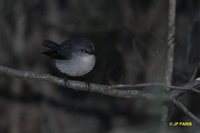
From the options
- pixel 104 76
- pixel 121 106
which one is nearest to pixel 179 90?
pixel 104 76

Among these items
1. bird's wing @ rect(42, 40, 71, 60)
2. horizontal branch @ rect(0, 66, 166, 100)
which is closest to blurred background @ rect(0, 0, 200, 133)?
bird's wing @ rect(42, 40, 71, 60)

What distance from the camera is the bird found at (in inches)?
252

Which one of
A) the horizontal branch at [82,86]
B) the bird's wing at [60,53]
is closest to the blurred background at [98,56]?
the bird's wing at [60,53]

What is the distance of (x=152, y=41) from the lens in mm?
9148

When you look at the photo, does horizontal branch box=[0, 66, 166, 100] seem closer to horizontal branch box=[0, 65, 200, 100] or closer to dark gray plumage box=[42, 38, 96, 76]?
horizontal branch box=[0, 65, 200, 100]

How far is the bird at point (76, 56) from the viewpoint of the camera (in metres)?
6.39

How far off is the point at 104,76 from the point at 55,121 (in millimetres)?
1928

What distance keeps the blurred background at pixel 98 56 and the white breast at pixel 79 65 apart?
1.85 m

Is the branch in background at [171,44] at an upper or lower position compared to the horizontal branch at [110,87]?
upper

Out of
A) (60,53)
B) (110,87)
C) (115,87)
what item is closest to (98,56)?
(60,53)

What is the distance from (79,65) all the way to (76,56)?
0.59 ft

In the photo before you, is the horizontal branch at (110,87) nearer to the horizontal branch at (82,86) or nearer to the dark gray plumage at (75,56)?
the horizontal branch at (82,86)

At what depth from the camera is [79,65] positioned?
6402 mm

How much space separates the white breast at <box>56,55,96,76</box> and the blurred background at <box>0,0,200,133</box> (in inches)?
72.7
